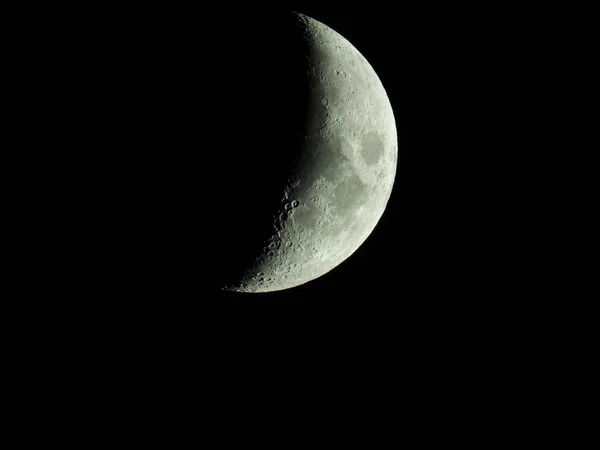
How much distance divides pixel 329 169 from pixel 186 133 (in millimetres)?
836

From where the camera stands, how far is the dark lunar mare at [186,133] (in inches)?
106

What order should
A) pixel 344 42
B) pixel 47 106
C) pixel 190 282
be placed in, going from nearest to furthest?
pixel 47 106, pixel 190 282, pixel 344 42

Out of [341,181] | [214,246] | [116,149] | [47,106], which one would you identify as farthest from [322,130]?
[47,106]

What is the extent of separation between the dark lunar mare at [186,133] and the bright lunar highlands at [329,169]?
103 mm

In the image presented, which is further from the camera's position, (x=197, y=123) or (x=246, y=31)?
(x=246, y=31)

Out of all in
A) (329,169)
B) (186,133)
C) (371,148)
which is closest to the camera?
(186,133)

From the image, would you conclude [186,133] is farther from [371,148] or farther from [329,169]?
[371,148]

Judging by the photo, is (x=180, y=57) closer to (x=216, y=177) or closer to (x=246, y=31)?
(x=246, y=31)

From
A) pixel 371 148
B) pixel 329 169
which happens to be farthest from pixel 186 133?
pixel 371 148

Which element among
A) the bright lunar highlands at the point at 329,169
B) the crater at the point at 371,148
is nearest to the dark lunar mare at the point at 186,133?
the bright lunar highlands at the point at 329,169

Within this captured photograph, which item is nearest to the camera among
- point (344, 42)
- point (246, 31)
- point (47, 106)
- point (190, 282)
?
point (47, 106)

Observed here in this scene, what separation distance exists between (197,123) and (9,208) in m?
1.08

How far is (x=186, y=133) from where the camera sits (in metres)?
2.71

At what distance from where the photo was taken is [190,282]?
3.18 meters
